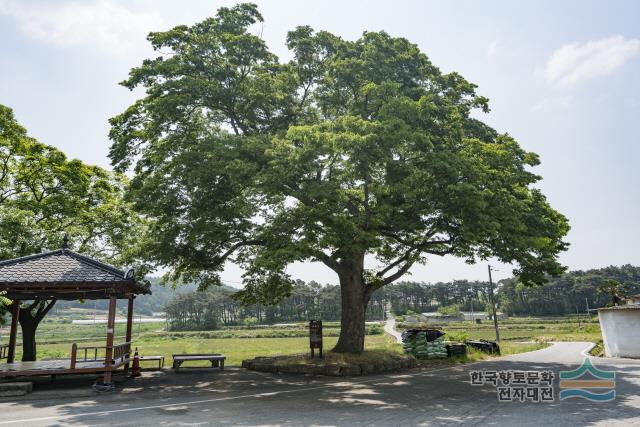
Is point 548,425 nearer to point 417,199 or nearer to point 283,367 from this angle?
point 417,199

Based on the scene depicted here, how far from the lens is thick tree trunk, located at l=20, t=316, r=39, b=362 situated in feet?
60.3

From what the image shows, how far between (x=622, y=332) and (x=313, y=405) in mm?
20269

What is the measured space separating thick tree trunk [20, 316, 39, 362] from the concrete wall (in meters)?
28.7

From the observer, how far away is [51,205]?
18.1 metres

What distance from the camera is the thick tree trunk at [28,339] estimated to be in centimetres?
1839

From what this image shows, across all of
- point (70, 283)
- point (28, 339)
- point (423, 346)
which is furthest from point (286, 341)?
point (70, 283)

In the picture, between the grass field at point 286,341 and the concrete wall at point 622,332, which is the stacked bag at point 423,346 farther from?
the concrete wall at point 622,332

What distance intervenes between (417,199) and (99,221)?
14.5 meters

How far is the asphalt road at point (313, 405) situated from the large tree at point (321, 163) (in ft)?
12.7

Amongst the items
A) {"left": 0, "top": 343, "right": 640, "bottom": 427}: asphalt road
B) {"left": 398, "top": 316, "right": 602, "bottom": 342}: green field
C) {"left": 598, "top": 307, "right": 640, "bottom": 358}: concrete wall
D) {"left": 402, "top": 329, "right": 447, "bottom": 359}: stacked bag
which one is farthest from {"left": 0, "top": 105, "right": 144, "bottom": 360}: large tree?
{"left": 598, "top": 307, "right": 640, "bottom": 358}: concrete wall

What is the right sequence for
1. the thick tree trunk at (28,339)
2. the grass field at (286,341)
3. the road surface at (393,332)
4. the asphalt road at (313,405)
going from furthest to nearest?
the road surface at (393,332)
the grass field at (286,341)
the thick tree trunk at (28,339)
the asphalt road at (313,405)

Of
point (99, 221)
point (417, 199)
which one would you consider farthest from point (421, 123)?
point (99, 221)

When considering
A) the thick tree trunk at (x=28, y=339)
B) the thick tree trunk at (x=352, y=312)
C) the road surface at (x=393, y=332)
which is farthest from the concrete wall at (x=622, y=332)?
the thick tree trunk at (x=28, y=339)

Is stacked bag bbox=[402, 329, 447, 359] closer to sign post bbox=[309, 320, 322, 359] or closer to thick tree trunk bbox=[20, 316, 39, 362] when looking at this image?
sign post bbox=[309, 320, 322, 359]
